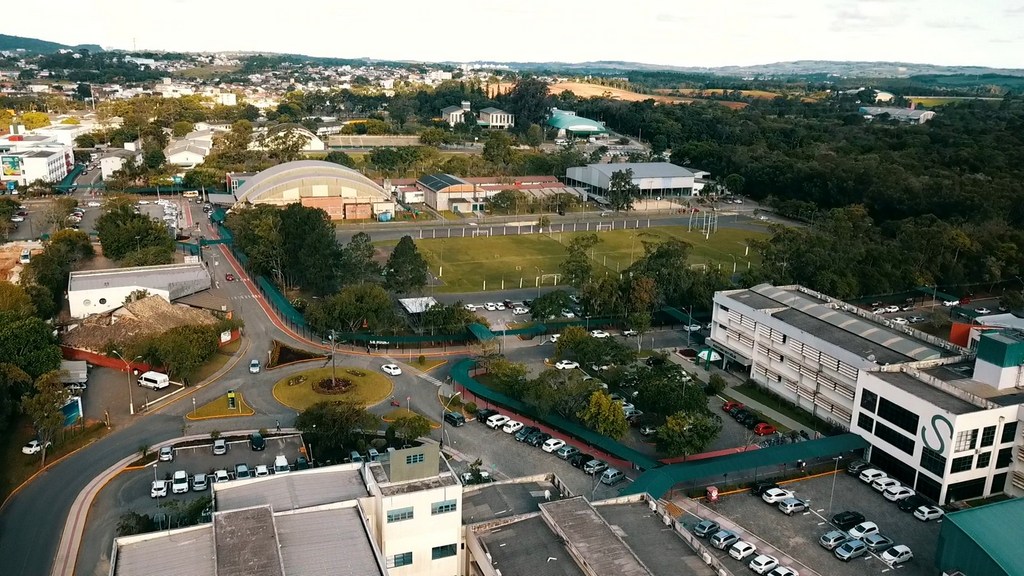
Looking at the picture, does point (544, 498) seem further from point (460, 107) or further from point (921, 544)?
point (460, 107)

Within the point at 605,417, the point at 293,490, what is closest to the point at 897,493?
the point at 605,417

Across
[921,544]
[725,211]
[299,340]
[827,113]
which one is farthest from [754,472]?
[827,113]

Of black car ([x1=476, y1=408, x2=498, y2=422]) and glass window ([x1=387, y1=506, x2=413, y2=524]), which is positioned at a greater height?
glass window ([x1=387, y1=506, x2=413, y2=524])

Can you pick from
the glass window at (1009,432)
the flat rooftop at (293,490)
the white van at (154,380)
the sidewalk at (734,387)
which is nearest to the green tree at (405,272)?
the white van at (154,380)

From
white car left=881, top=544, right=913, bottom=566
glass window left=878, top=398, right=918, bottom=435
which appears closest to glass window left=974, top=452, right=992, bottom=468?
glass window left=878, top=398, right=918, bottom=435

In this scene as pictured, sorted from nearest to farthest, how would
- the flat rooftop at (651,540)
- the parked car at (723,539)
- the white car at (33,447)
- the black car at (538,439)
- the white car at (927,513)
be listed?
the flat rooftop at (651,540) → the parked car at (723,539) → the white car at (927,513) → the white car at (33,447) → the black car at (538,439)

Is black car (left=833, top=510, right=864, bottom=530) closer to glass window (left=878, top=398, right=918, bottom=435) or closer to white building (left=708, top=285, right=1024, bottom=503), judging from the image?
white building (left=708, top=285, right=1024, bottom=503)

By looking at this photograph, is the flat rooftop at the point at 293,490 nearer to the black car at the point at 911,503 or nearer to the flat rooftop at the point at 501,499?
the flat rooftop at the point at 501,499
